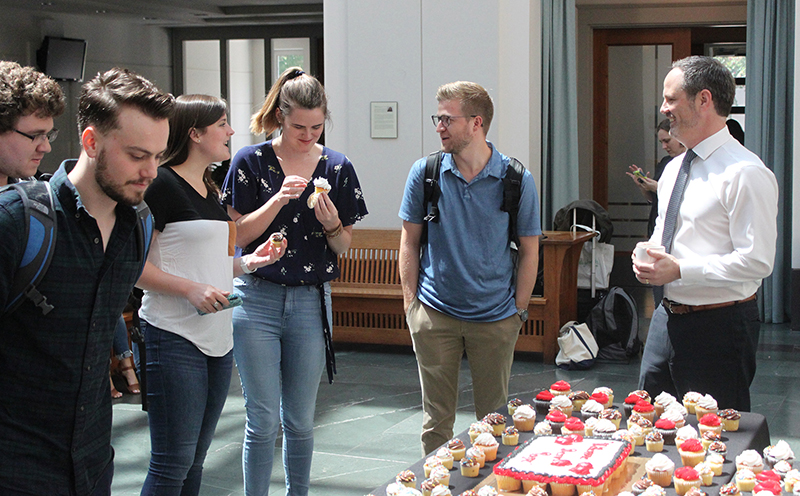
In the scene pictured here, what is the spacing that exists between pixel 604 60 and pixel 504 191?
7718mm

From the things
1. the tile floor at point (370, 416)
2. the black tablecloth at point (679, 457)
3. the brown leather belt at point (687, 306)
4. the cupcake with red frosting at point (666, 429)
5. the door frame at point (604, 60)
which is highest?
the door frame at point (604, 60)

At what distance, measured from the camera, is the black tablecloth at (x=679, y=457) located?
200cm

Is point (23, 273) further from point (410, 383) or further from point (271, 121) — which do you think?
point (410, 383)

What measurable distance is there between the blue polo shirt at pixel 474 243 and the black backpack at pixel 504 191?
0.02 meters

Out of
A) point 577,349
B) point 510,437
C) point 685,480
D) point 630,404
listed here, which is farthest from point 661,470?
point 577,349

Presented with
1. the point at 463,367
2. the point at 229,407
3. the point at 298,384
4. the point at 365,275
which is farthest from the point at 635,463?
the point at 365,275

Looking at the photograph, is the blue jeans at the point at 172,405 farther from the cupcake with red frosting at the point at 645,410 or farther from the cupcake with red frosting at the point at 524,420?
the cupcake with red frosting at the point at 645,410

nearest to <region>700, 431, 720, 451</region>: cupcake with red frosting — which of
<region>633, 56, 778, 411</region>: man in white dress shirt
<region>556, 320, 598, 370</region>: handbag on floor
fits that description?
<region>633, 56, 778, 411</region>: man in white dress shirt

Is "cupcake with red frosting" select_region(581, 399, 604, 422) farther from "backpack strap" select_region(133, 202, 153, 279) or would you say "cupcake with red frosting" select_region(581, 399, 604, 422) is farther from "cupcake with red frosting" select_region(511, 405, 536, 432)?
"backpack strap" select_region(133, 202, 153, 279)

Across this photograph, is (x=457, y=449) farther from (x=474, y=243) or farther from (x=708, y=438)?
(x=474, y=243)

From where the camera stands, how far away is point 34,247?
5.19ft

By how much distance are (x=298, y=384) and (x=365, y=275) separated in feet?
13.1

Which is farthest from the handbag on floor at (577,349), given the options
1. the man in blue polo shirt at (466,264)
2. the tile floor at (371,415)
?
the man in blue polo shirt at (466,264)

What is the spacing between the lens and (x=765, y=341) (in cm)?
669
